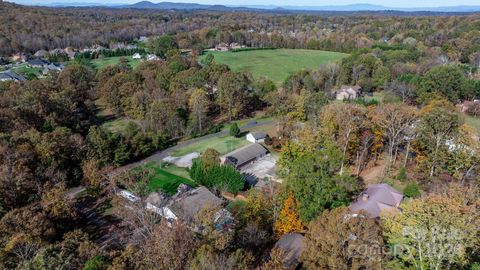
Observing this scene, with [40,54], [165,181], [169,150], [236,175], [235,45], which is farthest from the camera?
[235,45]

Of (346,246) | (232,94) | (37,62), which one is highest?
(346,246)

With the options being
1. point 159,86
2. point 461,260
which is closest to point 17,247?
point 461,260

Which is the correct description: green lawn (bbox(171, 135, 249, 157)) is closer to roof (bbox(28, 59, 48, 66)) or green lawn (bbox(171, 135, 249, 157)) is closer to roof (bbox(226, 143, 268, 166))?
roof (bbox(226, 143, 268, 166))

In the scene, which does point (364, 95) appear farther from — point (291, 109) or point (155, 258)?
point (155, 258)

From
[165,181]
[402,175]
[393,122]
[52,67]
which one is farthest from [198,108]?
[52,67]

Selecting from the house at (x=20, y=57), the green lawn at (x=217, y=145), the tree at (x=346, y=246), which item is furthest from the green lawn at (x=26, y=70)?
the tree at (x=346, y=246)

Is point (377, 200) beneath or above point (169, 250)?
beneath

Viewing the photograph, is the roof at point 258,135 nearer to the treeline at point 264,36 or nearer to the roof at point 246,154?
the roof at point 246,154

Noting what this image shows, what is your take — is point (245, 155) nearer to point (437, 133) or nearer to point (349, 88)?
point (437, 133)
